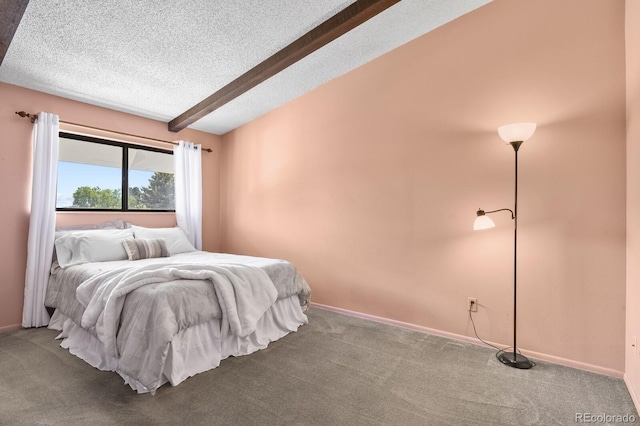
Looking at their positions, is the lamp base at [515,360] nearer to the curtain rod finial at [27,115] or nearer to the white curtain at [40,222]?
the white curtain at [40,222]

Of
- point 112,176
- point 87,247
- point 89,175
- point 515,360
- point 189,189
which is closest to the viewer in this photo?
point 515,360

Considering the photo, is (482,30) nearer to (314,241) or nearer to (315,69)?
(315,69)

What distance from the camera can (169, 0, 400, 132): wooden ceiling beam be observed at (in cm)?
214

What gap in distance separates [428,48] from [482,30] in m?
0.44

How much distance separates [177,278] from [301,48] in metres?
2.03

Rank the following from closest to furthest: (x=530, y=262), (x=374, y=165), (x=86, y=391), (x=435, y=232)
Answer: (x=86, y=391) < (x=530, y=262) < (x=435, y=232) < (x=374, y=165)

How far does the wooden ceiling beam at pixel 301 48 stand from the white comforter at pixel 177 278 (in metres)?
1.79

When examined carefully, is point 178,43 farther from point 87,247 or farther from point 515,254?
point 515,254

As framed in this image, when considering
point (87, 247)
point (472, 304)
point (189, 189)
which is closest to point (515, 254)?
point (472, 304)

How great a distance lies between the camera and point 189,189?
430cm

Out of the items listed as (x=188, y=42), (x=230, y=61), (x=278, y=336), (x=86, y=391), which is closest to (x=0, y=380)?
(x=86, y=391)

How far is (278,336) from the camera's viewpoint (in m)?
2.62

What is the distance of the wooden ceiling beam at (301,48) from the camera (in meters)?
2.14

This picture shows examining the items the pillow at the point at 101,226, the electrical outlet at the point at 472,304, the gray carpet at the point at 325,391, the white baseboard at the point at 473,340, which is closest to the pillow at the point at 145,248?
the pillow at the point at 101,226
